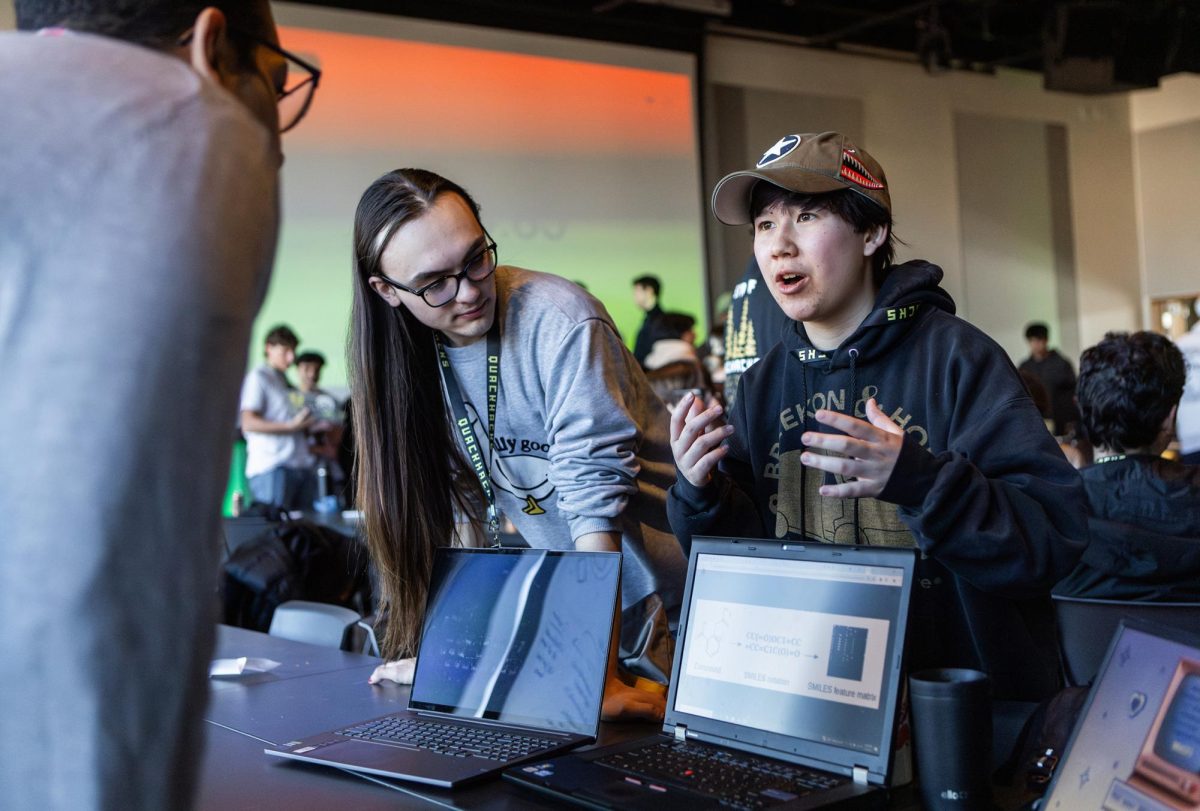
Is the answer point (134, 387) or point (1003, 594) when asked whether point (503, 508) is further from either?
point (134, 387)

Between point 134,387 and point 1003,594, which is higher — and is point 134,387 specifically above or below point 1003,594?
above

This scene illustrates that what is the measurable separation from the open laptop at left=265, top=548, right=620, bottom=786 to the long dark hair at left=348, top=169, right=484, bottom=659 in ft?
0.59

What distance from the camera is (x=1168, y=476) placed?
2.60m

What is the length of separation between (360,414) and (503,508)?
285mm

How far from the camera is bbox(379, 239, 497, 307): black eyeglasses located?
1.80m

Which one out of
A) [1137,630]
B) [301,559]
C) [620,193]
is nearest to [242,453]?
[620,193]

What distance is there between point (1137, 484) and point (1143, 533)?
119 mm

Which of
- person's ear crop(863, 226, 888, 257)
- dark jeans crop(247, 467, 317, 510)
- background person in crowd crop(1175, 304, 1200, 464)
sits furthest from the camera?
dark jeans crop(247, 467, 317, 510)

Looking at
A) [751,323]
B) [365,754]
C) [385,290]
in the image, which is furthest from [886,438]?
[751,323]

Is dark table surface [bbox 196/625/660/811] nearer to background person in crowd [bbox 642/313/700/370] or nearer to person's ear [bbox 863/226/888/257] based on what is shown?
person's ear [bbox 863/226/888/257]

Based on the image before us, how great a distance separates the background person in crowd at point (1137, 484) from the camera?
8.32 ft

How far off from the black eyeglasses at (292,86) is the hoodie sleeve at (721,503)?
0.70 metres

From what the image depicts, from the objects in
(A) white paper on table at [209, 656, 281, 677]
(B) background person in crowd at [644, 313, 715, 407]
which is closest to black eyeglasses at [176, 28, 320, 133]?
(A) white paper on table at [209, 656, 281, 677]

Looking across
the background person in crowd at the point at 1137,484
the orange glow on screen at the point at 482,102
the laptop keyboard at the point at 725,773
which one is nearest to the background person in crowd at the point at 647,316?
the orange glow on screen at the point at 482,102
